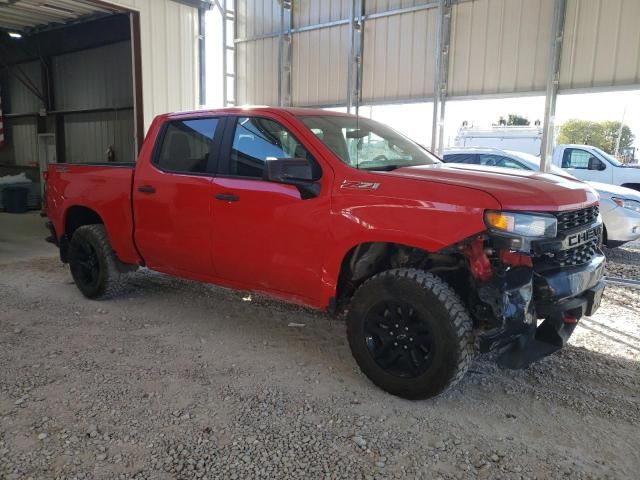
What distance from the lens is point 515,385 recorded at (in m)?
3.59

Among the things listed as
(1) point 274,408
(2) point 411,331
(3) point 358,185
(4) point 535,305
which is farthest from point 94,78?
(4) point 535,305

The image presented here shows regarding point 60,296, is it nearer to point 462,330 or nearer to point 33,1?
point 462,330

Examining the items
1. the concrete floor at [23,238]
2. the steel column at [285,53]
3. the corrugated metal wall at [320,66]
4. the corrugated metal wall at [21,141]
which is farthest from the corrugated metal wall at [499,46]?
the corrugated metal wall at [21,141]

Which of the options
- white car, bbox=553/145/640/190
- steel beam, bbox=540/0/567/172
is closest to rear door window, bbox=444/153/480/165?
steel beam, bbox=540/0/567/172

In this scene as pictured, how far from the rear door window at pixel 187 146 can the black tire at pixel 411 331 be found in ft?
5.92

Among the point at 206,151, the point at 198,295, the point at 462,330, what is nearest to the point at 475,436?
the point at 462,330

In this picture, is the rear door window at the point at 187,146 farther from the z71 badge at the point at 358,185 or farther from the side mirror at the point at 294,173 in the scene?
the z71 badge at the point at 358,185

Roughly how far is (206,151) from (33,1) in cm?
923

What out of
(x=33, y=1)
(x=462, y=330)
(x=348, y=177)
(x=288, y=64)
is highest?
(x=33, y=1)

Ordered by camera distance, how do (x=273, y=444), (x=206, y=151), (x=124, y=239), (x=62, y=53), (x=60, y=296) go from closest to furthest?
(x=273, y=444), (x=206, y=151), (x=124, y=239), (x=60, y=296), (x=62, y=53)

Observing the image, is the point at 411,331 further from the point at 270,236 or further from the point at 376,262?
the point at 270,236

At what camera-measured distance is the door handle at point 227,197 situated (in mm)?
3977

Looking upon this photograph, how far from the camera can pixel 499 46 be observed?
853cm

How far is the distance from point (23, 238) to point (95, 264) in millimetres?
5460
